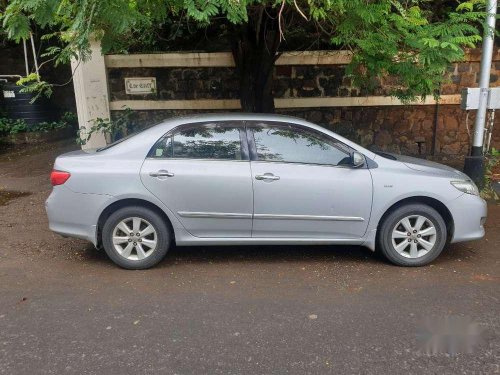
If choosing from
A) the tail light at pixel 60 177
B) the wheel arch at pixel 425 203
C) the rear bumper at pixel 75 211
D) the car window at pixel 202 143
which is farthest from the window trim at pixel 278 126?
the tail light at pixel 60 177

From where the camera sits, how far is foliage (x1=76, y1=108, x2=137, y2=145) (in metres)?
9.68

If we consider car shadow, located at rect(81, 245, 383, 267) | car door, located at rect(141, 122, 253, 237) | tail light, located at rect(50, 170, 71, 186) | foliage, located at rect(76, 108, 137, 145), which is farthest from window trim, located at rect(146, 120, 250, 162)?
foliage, located at rect(76, 108, 137, 145)

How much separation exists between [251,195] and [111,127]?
18.7ft

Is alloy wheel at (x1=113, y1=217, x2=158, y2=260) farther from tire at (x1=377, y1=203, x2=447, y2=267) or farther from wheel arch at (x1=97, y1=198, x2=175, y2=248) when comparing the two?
tire at (x1=377, y1=203, x2=447, y2=267)

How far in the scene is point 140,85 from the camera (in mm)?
10125

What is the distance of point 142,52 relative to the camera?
33.4 feet

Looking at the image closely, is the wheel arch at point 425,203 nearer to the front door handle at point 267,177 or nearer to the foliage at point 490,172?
the front door handle at point 267,177

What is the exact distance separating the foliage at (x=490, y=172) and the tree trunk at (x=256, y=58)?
3.85m

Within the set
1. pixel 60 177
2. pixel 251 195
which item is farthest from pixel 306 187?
pixel 60 177

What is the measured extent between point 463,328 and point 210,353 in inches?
78.1

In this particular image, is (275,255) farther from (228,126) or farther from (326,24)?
(326,24)

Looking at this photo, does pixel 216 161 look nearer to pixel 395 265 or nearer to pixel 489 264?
pixel 395 265

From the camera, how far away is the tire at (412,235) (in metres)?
4.99

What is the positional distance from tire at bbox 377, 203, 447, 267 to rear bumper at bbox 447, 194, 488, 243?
0.47ft
